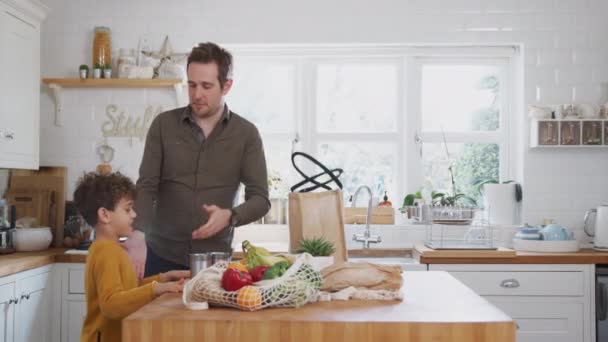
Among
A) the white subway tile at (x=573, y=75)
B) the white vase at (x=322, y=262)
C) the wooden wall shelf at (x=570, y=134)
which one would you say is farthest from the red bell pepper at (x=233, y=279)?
the white subway tile at (x=573, y=75)

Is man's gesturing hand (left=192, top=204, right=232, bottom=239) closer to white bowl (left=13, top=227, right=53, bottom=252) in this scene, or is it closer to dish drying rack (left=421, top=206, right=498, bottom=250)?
dish drying rack (left=421, top=206, right=498, bottom=250)

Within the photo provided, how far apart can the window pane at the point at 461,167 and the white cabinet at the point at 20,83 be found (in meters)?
2.50

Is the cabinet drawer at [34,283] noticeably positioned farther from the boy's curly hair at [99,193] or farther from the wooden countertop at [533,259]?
the wooden countertop at [533,259]

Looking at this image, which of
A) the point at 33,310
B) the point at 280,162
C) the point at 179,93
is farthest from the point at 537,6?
the point at 33,310

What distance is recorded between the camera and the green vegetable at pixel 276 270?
1.92 meters

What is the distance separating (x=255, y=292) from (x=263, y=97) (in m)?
3.18

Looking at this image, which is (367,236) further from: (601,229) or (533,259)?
(601,229)

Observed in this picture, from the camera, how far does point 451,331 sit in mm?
1714

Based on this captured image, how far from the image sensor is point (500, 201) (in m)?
4.66

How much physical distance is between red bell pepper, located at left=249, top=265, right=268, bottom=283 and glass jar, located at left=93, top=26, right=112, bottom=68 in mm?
3017

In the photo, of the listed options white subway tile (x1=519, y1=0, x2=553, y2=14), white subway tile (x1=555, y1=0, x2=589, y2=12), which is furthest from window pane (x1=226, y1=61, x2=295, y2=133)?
white subway tile (x1=555, y1=0, x2=589, y2=12)

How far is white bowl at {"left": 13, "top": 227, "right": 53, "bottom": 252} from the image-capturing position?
412 centimetres

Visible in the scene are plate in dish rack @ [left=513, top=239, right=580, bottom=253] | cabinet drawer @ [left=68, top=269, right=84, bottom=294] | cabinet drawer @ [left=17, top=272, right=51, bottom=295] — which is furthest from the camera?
plate in dish rack @ [left=513, top=239, right=580, bottom=253]

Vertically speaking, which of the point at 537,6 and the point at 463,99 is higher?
the point at 537,6
